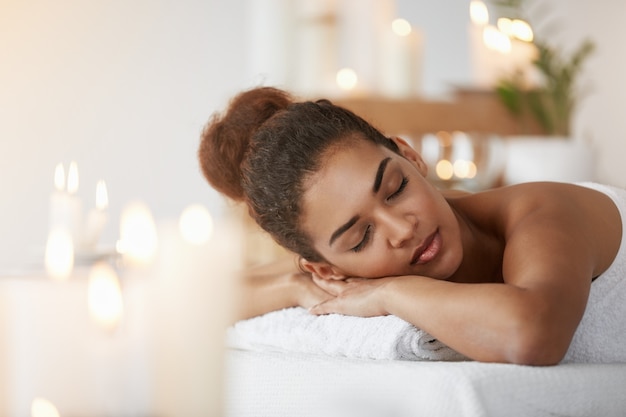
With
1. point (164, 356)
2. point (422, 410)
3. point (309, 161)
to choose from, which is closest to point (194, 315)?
point (164, 356)

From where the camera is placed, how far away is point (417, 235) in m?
1.29

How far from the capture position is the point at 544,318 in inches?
42.2

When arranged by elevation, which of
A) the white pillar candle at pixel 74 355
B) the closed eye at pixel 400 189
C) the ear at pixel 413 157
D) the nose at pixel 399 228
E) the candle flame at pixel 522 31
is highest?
the candle flame at pixel 522 31

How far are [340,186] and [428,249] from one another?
0.15 metres

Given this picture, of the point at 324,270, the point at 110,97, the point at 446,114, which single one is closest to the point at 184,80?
the point at 110,97

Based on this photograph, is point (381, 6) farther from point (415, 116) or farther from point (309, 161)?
point (309, 161)

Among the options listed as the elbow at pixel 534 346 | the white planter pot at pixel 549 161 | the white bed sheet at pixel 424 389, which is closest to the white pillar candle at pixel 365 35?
the white planter pot at pixel 549 161

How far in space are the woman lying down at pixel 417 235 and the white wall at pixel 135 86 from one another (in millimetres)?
2378

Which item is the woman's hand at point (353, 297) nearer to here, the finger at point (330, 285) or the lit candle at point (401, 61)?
the finger at point (330, 285)

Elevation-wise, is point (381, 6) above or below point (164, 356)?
above

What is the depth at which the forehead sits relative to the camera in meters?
1.28

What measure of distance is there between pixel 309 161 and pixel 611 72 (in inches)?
120

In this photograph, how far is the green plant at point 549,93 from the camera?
12.0ft

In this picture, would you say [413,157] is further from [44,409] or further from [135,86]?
[135,86]
